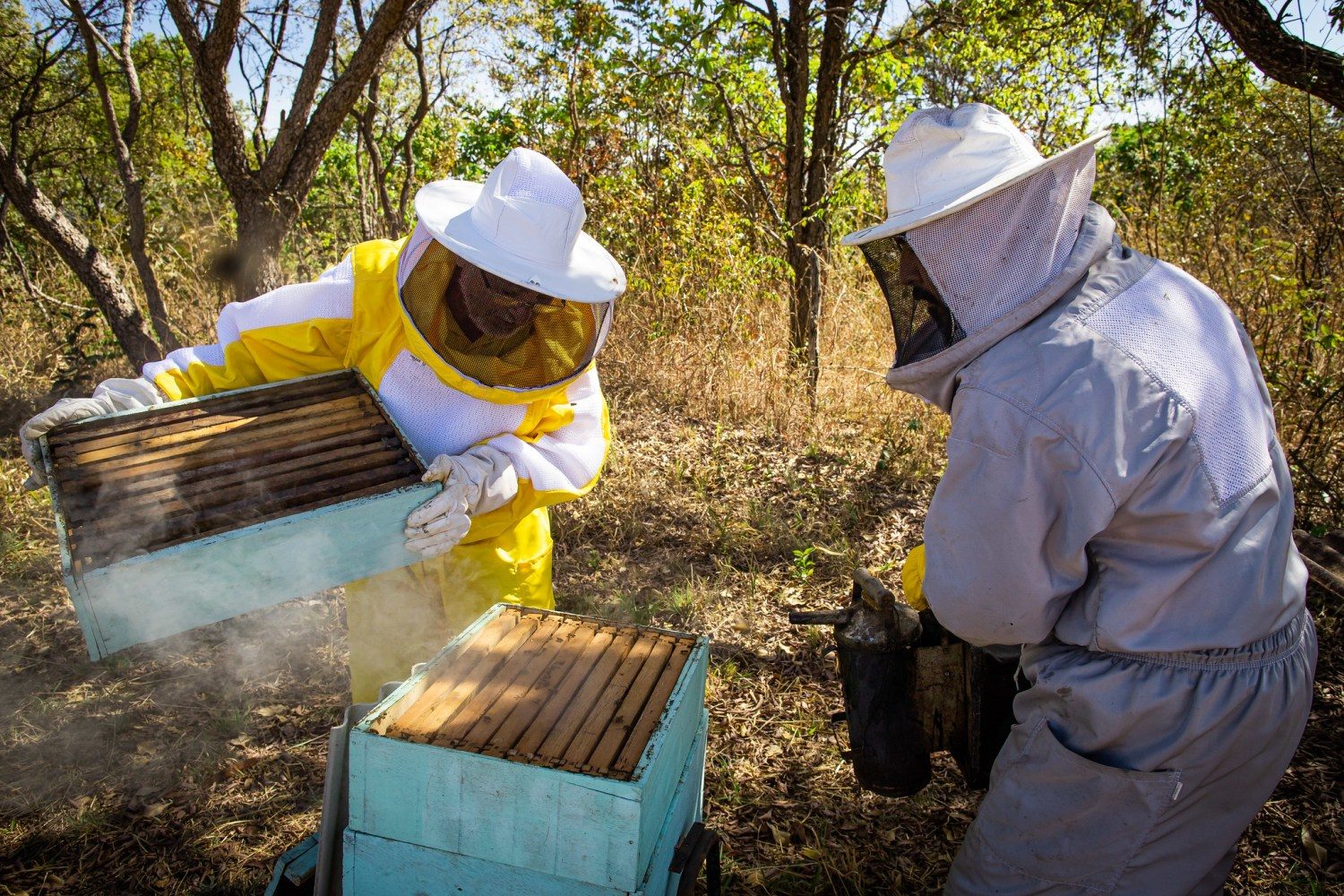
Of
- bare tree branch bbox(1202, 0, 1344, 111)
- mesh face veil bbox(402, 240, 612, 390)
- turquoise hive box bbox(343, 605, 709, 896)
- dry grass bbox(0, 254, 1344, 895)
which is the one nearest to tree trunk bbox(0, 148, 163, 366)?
dry grass bbox(0, 254, 1344, 895)

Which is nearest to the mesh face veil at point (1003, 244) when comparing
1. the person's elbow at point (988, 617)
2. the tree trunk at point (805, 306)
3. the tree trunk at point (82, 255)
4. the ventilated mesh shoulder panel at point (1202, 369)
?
the ventilated mesh shoulder panel at point (1202, 369)

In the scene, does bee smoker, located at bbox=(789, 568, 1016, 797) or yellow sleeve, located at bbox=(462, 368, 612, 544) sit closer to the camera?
bee smoker, located at bbox=(789, 568, 1016, 797)

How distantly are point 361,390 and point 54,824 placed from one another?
5.40ft

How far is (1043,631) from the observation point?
1.53 meters

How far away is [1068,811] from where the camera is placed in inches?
61.4

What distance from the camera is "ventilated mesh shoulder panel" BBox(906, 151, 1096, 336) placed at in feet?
4.87

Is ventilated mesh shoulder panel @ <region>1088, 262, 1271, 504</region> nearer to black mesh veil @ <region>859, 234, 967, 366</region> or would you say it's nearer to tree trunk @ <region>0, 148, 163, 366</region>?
black mesh veil @ <region>859, 234, 967, 366</region>

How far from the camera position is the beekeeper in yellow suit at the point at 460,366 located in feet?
6.67

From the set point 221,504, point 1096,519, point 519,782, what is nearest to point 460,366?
point 221,504

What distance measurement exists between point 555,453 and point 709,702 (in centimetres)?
126

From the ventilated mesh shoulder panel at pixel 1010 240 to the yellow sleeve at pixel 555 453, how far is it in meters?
1.15

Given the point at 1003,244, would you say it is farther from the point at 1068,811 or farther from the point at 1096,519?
the point at 1068,811

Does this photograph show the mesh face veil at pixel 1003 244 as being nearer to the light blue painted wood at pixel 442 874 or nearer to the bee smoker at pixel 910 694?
the bee smoker at pixel 910 694

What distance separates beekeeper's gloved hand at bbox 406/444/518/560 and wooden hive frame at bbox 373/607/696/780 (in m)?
0.24
